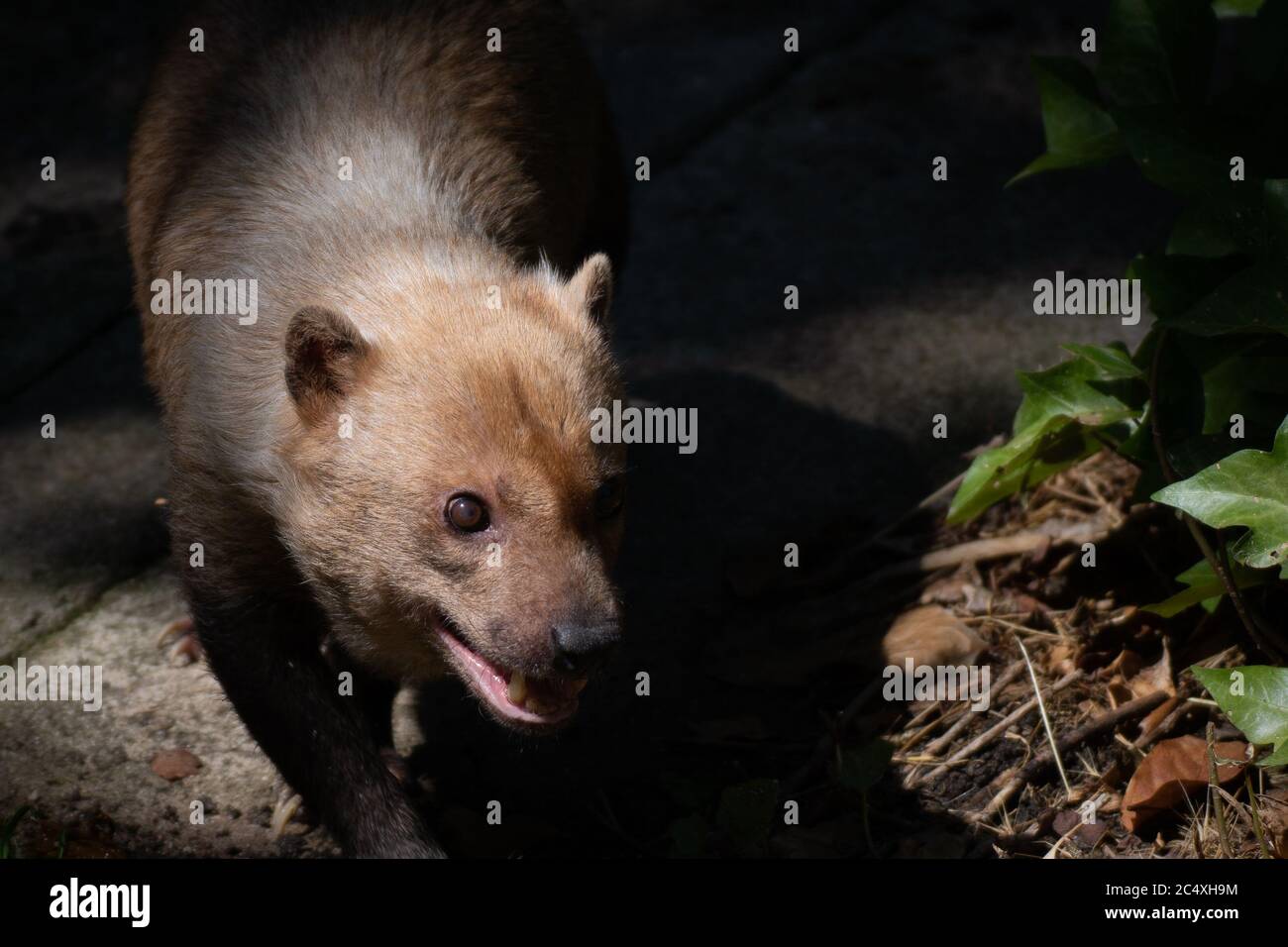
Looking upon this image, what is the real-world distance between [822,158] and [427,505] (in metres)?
4.16

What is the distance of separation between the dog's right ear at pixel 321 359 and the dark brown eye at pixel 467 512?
0.41 meters

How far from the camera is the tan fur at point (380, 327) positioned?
126 inches

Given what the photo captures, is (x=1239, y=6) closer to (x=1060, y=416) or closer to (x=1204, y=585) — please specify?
(x=1060, y=416)

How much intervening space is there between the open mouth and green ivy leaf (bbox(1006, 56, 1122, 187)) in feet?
6.11

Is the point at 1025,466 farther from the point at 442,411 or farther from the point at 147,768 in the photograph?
the point at 147,768

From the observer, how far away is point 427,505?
3.20 meters

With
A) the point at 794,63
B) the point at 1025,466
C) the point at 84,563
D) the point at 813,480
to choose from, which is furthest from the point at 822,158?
the point at 84,563

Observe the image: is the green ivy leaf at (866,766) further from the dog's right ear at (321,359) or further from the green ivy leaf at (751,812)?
the dog's right ear at (321,359)

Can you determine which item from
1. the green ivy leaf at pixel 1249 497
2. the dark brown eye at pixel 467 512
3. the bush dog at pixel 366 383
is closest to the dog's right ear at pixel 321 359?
the bush dog at pixel 366 383

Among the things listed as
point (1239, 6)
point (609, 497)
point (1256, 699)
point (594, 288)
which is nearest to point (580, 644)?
point (609, 497)

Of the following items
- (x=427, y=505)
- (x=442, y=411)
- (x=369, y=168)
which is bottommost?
(x=427, y=505)

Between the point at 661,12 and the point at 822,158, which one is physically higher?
the point at 661,12

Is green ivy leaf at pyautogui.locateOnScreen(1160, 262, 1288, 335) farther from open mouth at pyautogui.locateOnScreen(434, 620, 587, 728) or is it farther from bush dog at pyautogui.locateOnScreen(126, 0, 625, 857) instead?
open mouth at pyautogui.locateOnScreen(434, 620, 587, 728)

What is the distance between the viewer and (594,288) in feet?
12.1
